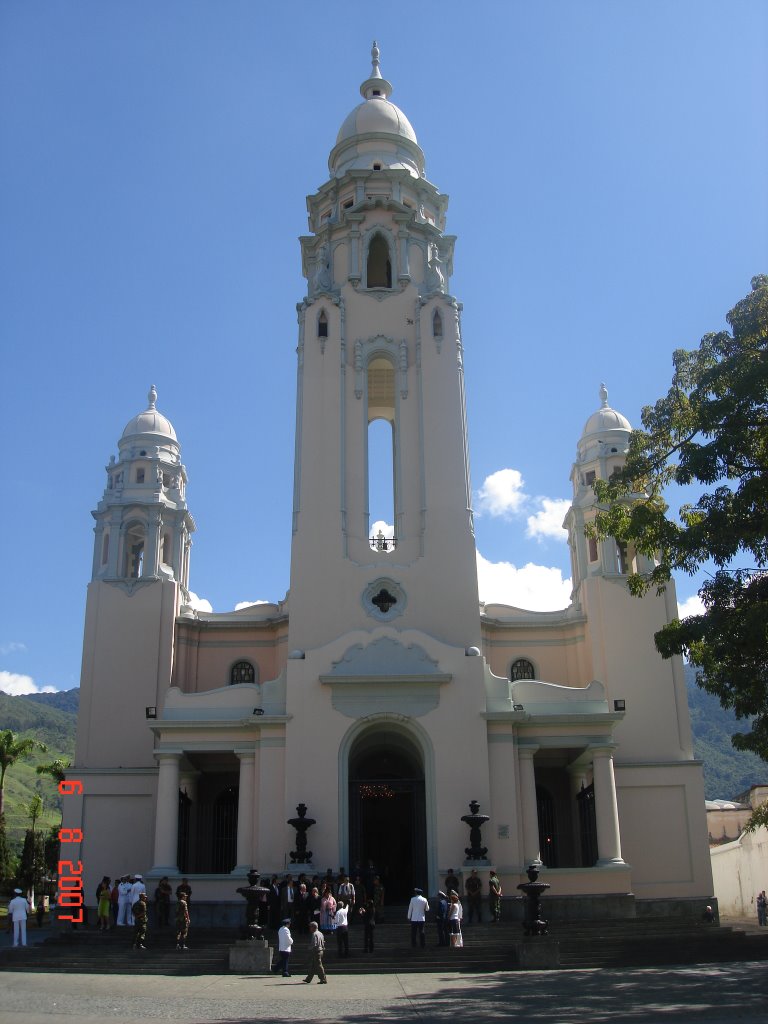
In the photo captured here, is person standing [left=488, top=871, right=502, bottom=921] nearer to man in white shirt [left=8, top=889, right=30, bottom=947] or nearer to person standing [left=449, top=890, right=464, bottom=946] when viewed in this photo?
person standing [left=449, top=890, right=464, bottom=946]

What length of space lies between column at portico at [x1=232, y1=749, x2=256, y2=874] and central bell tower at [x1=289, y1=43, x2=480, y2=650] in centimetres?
348

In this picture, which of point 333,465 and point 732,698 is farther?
point 333,465

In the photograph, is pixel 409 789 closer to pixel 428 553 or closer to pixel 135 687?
pixel 428 553

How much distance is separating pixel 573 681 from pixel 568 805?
13.6 feet

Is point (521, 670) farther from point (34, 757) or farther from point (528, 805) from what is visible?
point (34, 757)

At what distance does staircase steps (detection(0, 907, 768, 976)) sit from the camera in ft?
68.4

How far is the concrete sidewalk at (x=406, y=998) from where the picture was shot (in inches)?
581

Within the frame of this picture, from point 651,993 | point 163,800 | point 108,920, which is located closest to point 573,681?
point 163,800

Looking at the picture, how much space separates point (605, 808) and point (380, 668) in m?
7.44

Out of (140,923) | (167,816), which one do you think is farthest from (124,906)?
(140,923)

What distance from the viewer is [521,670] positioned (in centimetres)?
3638

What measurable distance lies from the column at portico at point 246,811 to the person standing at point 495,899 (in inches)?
262

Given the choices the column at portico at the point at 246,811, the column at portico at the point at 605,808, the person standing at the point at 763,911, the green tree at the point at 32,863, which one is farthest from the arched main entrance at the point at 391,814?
the green tree at the point at 32,863

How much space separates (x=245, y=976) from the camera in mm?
19953
